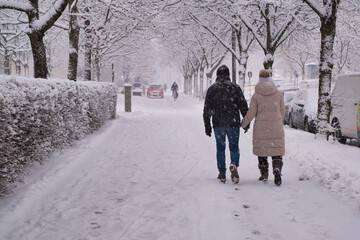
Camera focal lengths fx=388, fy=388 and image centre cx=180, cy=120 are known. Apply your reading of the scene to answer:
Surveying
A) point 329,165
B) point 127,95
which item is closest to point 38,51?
point 329,165

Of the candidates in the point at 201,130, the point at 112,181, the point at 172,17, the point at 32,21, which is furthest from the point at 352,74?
the point at 172,17

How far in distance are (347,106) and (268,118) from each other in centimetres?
554

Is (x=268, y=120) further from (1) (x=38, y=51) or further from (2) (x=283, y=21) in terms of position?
(2) (x=283, y=21)

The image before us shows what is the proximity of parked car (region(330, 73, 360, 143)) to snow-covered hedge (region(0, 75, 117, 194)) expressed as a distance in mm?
6560

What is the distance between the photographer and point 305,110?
14.5 m

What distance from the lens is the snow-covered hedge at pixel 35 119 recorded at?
4965 mm

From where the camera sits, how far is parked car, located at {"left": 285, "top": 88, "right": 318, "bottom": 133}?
13902mm

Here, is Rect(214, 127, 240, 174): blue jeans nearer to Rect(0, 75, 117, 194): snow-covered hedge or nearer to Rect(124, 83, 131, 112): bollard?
Rect(0, 75, 117, 194): snow-covered hedge

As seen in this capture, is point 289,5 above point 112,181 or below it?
above

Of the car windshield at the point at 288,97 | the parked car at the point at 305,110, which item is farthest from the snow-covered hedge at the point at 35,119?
the car windshield at the point at 288,97

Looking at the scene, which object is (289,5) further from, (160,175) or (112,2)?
(160,175)

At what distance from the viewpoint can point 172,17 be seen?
830 inches

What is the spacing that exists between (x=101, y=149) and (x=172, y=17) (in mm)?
13229

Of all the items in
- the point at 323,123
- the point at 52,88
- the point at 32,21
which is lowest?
the point at 323,123
